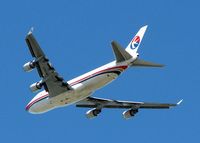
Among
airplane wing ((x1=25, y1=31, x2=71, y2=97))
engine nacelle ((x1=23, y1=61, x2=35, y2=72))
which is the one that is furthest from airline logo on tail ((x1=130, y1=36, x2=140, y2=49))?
engine nacelle ((x1=23, y1=61, x2=35, y2=72))

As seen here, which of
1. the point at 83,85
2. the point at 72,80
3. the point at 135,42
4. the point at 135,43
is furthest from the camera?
the point at 135,42

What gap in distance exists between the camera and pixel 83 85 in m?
73.4

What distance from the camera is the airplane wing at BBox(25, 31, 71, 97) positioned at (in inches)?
2680

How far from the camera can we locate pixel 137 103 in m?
81.4

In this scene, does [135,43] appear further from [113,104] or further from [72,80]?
[113,104]

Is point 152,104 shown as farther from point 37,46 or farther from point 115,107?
point 37,46

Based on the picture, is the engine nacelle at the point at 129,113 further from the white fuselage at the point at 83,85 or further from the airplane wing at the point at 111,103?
the white fuselage at the point at 83,85

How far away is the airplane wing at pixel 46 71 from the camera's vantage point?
223ft

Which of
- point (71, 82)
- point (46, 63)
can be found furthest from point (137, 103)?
point (46, 63)

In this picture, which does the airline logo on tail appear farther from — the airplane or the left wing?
the left wing

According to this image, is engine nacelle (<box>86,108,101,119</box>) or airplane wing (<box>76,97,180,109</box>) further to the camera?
airplane wing (<box>76,97,180,109</box>)

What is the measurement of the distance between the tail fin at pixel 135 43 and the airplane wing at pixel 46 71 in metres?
7.70

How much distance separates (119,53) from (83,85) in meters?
5.83

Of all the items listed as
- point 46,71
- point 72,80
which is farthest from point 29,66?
point 72,80
